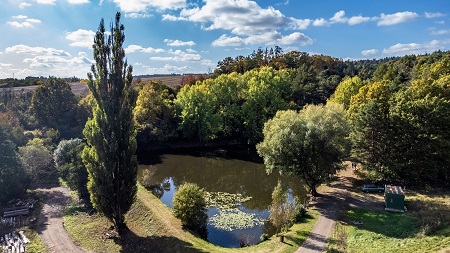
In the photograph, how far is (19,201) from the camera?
29188mm

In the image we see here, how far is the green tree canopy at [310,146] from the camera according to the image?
27.5 metres

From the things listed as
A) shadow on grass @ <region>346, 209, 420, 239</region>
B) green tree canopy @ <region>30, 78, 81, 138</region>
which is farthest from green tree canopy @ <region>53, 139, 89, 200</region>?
green tree canopy @ <region>30, 78, 81, 138</region>

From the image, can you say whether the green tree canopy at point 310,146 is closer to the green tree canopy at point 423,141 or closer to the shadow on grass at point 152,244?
the green tree canopy at point 423,141

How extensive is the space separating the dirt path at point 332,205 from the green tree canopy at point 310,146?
2431 mm

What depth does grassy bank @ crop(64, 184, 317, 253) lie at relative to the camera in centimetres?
2094

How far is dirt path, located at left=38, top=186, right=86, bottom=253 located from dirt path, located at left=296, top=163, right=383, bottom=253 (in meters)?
16.1

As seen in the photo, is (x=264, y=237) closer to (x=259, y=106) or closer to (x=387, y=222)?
(x=387, y=222)

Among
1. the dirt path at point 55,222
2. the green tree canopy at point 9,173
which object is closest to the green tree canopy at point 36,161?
the green tree canopy at point 9,173

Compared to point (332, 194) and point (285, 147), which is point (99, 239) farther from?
point (332, 194)

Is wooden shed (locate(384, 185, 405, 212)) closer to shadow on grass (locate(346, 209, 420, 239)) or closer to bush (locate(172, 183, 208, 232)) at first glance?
shadow on grass (locate(346, 209, 420, 239))

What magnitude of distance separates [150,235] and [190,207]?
355 cm

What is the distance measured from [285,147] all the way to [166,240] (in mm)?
13163

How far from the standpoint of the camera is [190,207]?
2370 centimetres

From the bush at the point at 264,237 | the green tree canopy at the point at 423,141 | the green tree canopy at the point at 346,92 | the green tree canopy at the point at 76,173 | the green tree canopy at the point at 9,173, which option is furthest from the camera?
the green tree canopy at the point at 346,92
